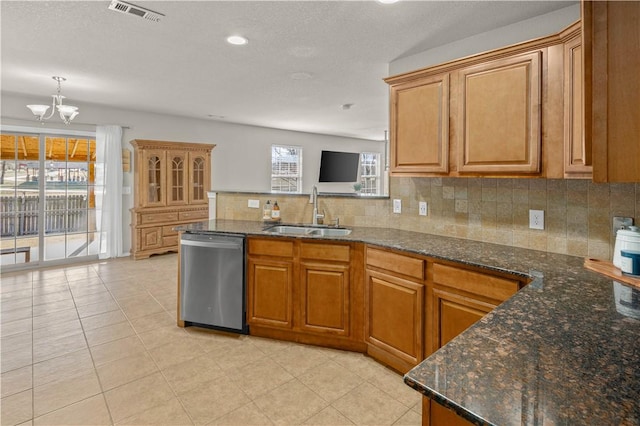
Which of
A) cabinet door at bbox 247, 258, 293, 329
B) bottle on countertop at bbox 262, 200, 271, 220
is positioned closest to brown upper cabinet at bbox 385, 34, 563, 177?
cabinet door at bbox 247, 258, 293, 329

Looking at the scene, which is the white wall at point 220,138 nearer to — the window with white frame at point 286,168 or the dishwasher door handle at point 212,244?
the window with white frame at point 286,168

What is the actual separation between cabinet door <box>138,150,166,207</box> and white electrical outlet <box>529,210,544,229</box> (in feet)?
18.1

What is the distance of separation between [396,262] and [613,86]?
173 centimetres

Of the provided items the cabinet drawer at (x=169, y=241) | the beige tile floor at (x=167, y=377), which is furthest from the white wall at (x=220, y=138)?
the beige tile floor at (x=167, y=377)

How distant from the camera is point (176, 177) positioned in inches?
243

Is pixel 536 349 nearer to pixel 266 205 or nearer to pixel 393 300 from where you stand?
pixel 393 300

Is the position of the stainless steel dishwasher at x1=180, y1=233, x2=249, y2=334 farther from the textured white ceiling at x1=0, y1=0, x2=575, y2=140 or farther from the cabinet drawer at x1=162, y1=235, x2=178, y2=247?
the cabinet drawer at x1=162, y1=235, x2=178, y2=247

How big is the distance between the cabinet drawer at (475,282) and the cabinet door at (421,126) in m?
0.75

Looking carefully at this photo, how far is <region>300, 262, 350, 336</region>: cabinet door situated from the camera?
2.63m

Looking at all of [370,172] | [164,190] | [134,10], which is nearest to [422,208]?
[134,10]

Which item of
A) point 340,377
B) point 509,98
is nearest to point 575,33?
point 509,98

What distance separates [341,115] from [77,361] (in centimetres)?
509

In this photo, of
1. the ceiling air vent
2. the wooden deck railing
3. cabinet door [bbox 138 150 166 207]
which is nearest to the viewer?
the ceiling air vent

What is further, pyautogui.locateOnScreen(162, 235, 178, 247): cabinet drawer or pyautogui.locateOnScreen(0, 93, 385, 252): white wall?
pyautogui.locateOnScreen(162, 235, 178, 247): cabinet drawer
